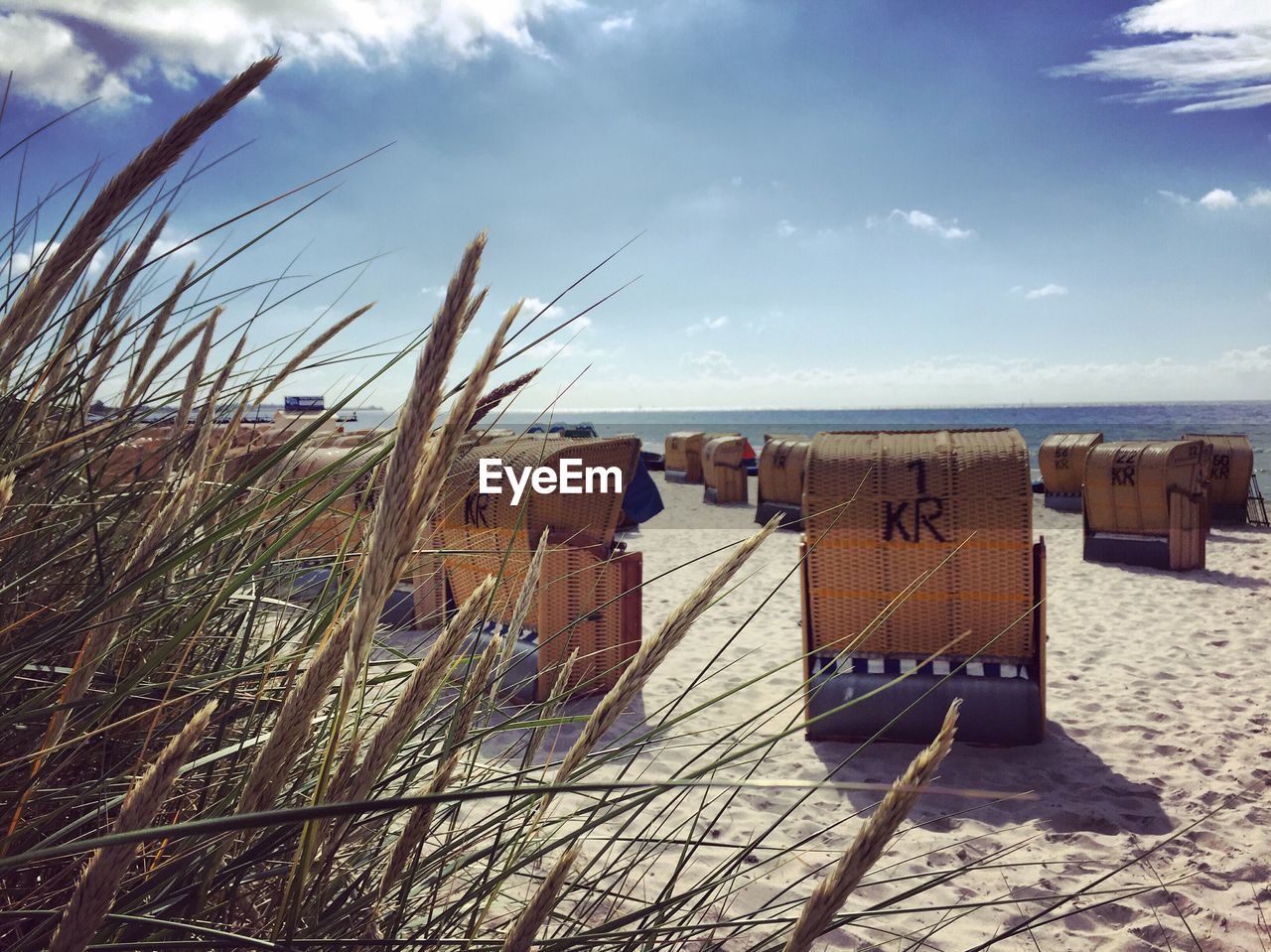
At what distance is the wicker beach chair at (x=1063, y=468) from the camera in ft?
54.6

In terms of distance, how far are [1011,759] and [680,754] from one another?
207 centimetres

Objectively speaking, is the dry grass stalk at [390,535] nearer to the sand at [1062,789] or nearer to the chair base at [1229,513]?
the sand at [1062,789]

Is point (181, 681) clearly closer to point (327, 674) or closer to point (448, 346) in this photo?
point (327, 674)

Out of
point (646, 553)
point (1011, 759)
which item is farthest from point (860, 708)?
point (646, 553)

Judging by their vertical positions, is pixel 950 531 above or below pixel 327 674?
below

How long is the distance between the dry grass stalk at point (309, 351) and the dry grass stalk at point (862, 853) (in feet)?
4.40

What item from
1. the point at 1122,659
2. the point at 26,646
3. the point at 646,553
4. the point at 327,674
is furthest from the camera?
the point at 646,553

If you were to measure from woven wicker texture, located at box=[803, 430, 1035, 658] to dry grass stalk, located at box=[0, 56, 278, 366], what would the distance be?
4.02 meters

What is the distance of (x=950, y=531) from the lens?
477 cm

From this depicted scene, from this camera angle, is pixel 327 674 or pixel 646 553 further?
pixel 646 553

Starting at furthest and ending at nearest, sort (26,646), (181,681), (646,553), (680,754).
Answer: (646,553) → (680,754) → (181,681) → (26,646)

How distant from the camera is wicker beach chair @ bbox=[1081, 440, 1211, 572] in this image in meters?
10.0

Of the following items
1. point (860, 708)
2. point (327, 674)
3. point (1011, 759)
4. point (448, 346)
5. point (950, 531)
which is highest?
point (448, 346)

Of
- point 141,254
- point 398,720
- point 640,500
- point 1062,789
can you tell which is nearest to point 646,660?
point 398,720
